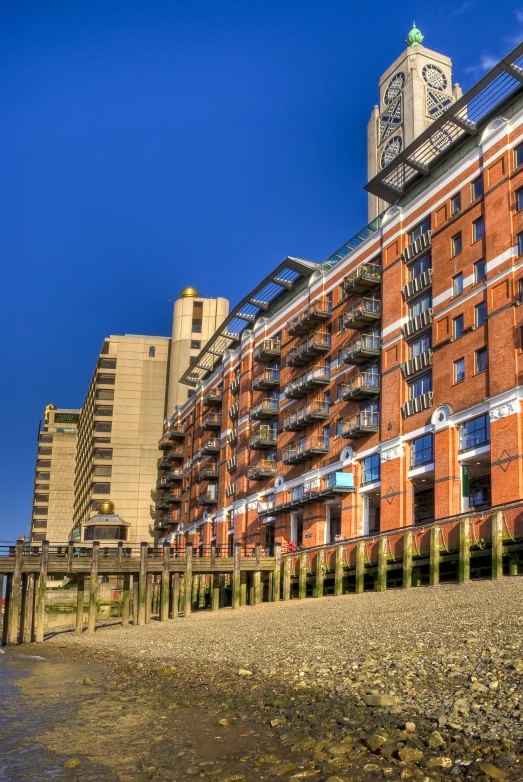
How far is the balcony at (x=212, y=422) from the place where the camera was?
74.9 m

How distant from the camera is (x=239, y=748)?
13.6 metres

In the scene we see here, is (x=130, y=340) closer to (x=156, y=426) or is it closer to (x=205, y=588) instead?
(x=156, y=426)

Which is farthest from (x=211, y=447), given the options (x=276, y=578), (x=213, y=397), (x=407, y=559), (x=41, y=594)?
(x=407, y=559)

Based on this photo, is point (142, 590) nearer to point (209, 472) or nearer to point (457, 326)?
point (457, 326)

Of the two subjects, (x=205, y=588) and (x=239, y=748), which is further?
(x=205, y=588)

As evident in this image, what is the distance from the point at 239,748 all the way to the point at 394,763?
9.57ft

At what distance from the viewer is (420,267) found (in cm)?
4700

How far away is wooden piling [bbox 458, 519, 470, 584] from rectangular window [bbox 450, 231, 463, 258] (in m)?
16.0

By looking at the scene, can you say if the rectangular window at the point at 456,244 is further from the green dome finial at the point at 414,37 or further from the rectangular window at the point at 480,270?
the green dome finial at the point at 414,37

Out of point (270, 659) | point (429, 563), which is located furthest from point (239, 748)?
point (429, 563)

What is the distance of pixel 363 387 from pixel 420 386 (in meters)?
4.29

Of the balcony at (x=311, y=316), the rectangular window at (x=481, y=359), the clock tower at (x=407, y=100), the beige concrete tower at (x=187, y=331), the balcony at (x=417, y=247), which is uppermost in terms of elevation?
the clock tower at (x=407, y=100)

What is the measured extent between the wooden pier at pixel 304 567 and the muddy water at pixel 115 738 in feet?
57.2

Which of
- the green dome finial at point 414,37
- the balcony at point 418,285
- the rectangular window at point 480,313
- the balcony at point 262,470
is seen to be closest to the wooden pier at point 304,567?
the balcony at point 262,470
